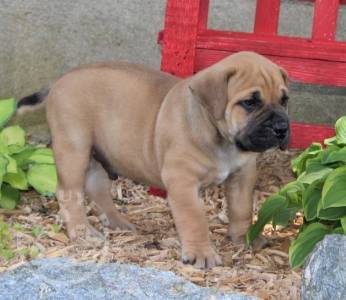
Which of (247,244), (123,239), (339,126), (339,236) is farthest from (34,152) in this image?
(339,236)

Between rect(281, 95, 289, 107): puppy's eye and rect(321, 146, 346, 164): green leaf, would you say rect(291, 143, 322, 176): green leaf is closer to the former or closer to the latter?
rect(321, 146, 346, 164): green leaf

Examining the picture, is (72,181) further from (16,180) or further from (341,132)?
(341,132)

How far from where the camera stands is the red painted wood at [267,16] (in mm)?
6320

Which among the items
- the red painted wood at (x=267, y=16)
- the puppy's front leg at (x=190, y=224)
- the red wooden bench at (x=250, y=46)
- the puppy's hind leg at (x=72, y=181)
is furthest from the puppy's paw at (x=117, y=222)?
the red painted wood at (x=267, y=16)

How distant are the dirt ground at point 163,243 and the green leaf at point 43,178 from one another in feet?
0.44

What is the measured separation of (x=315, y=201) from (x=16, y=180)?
1940mm

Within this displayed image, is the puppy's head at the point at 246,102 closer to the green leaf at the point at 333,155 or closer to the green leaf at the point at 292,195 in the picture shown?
the green leaf at the point at 333,155

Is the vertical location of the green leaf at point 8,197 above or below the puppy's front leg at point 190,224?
below

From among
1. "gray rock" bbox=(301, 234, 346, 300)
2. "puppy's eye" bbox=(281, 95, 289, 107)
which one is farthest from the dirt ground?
"puppy's eye" bbox=(281, 95, 289, 107)

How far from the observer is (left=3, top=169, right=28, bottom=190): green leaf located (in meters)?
5.73

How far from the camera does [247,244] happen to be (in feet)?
17.2

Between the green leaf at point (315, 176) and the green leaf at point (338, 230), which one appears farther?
the green leaf at point (315, 176)

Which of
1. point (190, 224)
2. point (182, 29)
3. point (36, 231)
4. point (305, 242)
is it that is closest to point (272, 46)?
point (182, 29)

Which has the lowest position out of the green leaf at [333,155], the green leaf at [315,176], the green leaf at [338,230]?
the green leaf at [338,230]
